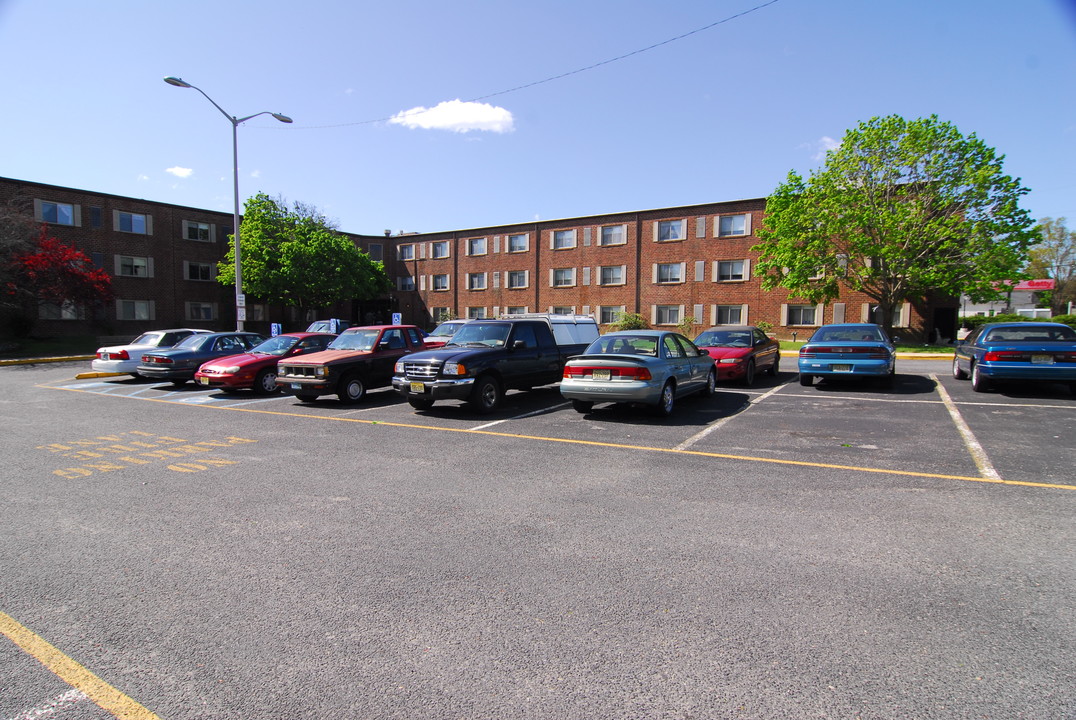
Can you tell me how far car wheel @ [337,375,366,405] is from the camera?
12180mm

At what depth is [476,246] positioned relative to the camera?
52.0 m

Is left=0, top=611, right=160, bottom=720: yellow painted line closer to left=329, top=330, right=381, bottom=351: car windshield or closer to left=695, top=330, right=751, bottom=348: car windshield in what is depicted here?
left=329, top=330, right=381, bottom=351: car windshield

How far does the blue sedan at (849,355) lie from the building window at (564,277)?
33.4m

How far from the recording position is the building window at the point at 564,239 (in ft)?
153

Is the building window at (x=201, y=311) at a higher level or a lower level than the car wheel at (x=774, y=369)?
higher

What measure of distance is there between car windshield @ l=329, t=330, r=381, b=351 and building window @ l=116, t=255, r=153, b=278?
116ft

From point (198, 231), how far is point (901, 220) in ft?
Answer: 152

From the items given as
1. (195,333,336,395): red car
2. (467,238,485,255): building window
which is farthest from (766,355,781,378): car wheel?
(467,238,485,255): building window

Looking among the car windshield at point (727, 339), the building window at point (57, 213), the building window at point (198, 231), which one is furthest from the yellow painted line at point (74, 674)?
the building window at point (198, 231)

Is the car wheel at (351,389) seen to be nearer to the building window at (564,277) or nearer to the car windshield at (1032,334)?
the car windshield at (1032,334)

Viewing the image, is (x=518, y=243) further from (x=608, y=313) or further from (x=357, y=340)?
(x=357, y=340)

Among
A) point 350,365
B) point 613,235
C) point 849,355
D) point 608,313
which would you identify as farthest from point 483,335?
point 613,235

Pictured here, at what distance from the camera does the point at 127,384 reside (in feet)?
54.5

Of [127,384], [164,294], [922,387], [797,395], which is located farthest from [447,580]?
[164,294]
